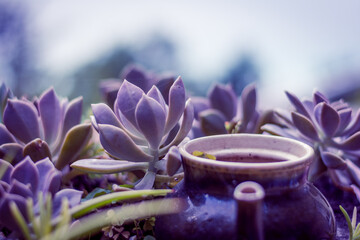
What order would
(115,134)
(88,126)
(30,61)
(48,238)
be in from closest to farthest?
(48,238) < (115,134) < (88,126) < (30,61)

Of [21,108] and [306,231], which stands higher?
[21,108]

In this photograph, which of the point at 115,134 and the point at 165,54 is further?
the point at 165,54

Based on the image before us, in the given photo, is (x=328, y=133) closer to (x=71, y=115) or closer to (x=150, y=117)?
(x=150, y=117)

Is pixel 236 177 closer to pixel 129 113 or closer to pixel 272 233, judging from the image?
pixel 272 233

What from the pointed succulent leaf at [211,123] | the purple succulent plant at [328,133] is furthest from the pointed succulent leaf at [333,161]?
the pointed succulent leaf at [211,123]

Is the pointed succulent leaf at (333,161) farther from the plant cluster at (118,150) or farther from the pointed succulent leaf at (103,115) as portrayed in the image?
the pointed succulent leaf at (103,115)

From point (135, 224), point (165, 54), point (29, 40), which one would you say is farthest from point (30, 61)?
point (135, 224)

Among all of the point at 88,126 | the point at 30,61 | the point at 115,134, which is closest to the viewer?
the point at 115,134
